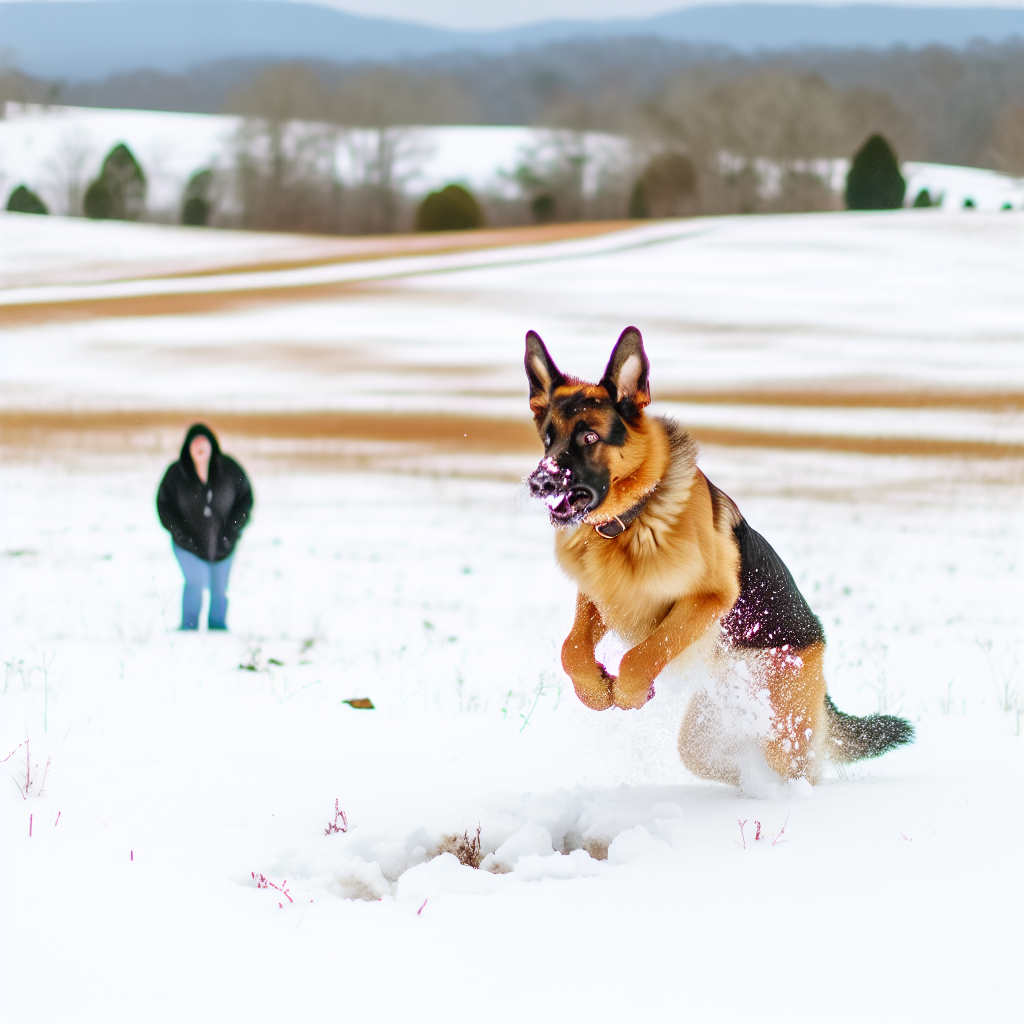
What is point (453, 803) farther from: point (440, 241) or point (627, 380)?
point (440, 241)

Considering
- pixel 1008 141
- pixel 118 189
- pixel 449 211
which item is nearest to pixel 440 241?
pixel 449 211

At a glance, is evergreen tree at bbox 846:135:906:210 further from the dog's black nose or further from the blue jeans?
the dog's black nose

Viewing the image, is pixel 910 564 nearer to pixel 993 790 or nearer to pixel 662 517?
pixel 993 790

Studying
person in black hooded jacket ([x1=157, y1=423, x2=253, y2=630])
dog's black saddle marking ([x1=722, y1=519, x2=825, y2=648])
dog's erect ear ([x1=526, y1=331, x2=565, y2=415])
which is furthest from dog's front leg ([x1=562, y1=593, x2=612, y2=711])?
person in black hooded jacket ([x1=157, y1=423, x2=253, y2=630])

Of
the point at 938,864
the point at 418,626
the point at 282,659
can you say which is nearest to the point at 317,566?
the point at 418,626

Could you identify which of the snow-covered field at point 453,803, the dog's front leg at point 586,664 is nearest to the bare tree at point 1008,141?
the snow-covered field at point 453,803

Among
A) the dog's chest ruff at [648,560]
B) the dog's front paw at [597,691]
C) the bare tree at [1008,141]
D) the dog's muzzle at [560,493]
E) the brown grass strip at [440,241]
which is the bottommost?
the dog's front paw at [597,691]

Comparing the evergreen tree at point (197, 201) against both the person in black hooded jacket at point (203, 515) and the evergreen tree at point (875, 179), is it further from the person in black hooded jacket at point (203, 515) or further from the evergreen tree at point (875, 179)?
the person in black hooded jacket at point (203, 515)

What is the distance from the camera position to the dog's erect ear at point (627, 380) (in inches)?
173

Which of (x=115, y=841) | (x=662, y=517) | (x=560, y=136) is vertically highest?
(x=560, y=136)

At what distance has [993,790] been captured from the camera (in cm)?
488

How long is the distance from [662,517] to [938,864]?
1.76m

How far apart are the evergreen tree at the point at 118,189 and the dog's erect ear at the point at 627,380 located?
38.4 metres

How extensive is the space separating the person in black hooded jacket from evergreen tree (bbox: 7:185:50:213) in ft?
113
